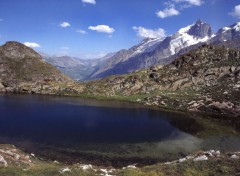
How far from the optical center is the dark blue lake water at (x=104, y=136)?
76.9 m

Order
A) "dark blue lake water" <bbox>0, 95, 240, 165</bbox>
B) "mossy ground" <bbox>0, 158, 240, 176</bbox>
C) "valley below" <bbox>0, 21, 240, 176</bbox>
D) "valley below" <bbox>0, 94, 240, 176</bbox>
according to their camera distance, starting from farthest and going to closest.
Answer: "dark blue lake water" <bbox>0, 95, 240, 165</bbox>, "valley below" <bbox>0, 21, 240, 176</bbox>, "valley below" <bbox>0, 94, 240, 176</bbox>, "mossy ground" <bbox>0, 158, 240, 176</bbox>

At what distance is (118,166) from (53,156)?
16497 millimetres

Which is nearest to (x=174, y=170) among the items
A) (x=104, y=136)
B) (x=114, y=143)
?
(x=114, y=143)

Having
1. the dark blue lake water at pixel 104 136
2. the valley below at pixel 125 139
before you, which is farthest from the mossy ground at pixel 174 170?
the dark blue lake water at pixel 104 136

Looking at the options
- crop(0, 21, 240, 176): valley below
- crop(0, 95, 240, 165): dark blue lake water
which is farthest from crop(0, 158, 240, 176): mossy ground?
crop(0, 95, 240, 165): dark blue lake water

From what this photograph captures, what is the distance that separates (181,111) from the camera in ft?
531

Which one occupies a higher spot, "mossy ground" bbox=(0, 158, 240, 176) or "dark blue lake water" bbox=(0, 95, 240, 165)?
"mossy ground" bbox=(0, 158, 240, 176)

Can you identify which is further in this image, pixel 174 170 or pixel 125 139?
pixel 125 139

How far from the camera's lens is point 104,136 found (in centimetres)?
9550

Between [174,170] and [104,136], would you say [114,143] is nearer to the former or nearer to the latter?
[104,136]

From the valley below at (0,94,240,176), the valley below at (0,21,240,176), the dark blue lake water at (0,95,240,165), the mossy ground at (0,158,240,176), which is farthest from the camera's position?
the dark blue lake water at (0,95,240,165)

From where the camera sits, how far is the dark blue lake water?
7688 cm

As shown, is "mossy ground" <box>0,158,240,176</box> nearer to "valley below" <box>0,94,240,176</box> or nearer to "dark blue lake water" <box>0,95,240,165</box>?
"valley below" <box>0,94,240,176</box>

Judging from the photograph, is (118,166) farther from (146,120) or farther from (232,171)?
(146,120)
